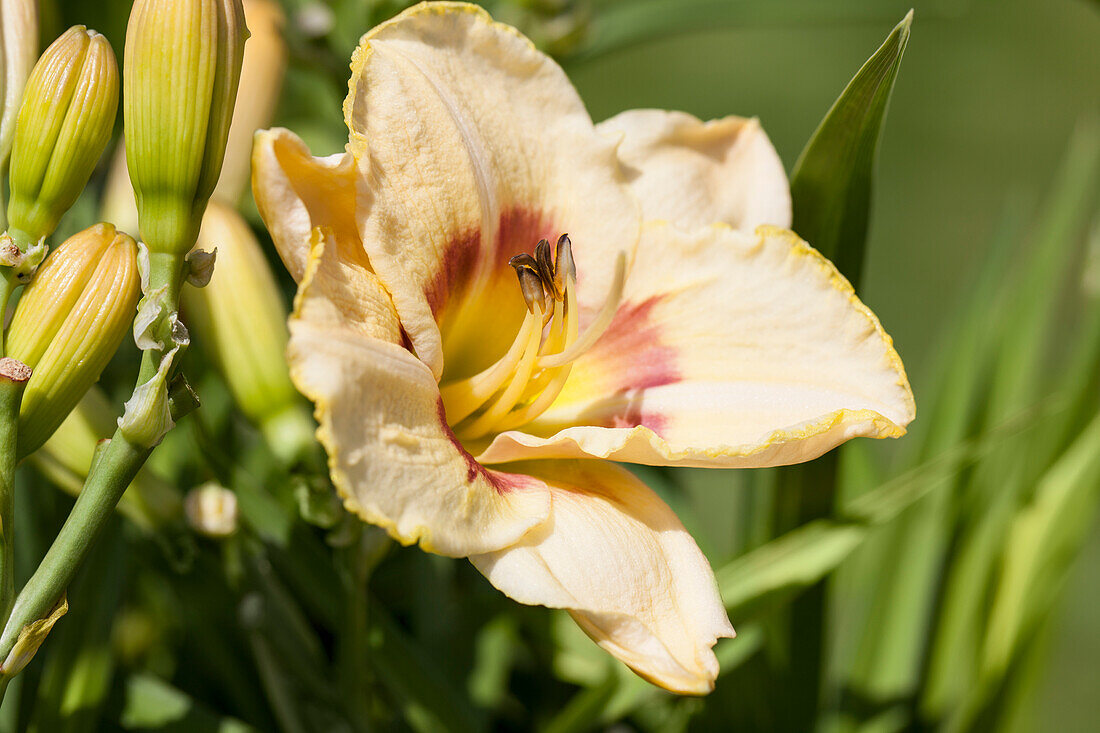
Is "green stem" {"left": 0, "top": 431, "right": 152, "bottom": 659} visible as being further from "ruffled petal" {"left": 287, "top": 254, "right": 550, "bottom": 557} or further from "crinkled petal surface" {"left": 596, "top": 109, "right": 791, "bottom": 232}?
"crinkled petal surface" {"left": 596, "top": 109, "right": 791, "bottom": 232}

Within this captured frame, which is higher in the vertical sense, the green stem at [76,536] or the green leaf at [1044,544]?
the green stem at [76,536]

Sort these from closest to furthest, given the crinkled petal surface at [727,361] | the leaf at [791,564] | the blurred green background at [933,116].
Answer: the crinkled petal surface at [727,361]
the leaf at [791,564]
the blurred green background at [933,116]

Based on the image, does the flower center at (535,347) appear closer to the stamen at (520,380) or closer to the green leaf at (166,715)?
the stamen at (520,380)

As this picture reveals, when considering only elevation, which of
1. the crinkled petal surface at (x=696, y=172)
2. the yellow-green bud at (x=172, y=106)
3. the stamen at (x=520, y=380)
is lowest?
the stamen at (x=520, y=380)

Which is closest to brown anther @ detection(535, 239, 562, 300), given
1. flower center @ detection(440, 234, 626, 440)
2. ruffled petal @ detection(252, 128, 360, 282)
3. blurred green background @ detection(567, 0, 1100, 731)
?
flower center @ detection(440, 234, 626, 440)

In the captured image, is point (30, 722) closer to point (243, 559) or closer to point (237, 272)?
point (243, 559)

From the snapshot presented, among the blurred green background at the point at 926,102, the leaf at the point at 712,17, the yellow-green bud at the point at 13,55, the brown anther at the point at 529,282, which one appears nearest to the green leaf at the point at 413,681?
the brown anther at the point at 529,282

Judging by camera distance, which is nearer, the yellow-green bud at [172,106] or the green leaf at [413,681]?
the yellow-green bud at [172,106]
